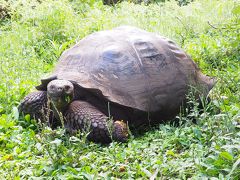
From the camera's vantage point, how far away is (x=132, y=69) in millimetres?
3768

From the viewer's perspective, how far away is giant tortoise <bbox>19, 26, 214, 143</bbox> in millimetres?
3576

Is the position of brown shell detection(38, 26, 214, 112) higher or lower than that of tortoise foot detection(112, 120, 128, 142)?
higher

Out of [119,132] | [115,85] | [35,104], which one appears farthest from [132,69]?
[35,104]

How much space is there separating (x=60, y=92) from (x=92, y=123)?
371 millimetres

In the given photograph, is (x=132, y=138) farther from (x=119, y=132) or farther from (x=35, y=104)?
(x=35, y=104)

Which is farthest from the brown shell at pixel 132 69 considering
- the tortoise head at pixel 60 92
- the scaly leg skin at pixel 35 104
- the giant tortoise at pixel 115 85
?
the scaly leg skin at pixel 35 104

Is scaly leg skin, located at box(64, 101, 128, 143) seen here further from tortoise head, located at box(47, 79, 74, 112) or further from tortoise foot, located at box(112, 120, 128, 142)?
tortoise head, located at box(47, 79, 74, 112)

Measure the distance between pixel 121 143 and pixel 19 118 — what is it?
1.09 metres

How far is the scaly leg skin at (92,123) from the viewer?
3.49m

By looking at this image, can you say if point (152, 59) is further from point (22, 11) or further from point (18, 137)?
point (22, 11)

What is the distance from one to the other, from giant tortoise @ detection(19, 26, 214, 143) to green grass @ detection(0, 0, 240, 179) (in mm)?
158

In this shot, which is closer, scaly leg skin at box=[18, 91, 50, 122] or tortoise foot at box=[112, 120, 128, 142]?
tortoise foot at box=[112, 120, 128, 142]

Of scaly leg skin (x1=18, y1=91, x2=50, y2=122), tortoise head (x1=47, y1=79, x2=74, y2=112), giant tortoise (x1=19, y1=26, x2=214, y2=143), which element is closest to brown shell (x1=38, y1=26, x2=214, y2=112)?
giant tortoise (x1=19, y1=26, x2=214, y2=143)

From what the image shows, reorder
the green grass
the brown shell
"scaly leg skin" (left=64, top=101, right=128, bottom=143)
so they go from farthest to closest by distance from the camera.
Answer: the brown shell → "scaly leg skin" (left=64, top=101, right=128, bottom=143) → the green grass
